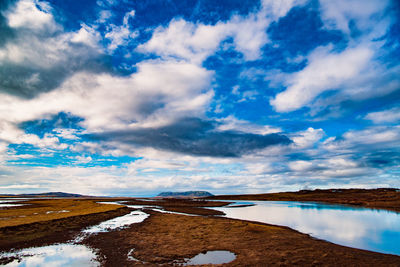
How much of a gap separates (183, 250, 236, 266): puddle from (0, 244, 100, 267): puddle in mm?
8070

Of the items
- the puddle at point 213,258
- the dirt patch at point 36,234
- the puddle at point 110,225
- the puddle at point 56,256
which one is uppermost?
the dirt patch at point 36,234

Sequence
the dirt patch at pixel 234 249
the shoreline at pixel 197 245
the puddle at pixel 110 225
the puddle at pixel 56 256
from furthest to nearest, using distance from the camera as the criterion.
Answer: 1. the puddle at pixel 110 225
2. the shoreline at pixel 197 245
3. the dirt patch at pixel 234 249
4. the puddle at pixel 56 256

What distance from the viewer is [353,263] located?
18812 mm

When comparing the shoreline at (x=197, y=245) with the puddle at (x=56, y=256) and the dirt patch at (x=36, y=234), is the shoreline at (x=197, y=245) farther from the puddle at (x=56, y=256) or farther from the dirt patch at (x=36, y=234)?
the puddle at (x=56, y=256)

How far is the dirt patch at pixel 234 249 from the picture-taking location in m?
19.2

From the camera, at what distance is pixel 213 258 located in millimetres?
20672

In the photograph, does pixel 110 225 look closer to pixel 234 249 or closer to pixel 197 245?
pixel 197 245

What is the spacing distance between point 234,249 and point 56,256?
17135 mm

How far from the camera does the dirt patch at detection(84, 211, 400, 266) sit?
1925 cm

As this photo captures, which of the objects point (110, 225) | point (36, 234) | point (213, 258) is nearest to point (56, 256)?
point (36, 234)

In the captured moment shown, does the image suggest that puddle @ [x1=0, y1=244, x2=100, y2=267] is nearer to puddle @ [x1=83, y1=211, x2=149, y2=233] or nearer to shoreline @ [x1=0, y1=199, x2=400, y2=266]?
shoreline @ [x1=0, y1=199, x2=400, y2=266]

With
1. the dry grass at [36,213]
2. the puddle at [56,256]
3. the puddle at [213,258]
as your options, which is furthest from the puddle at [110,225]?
the puddle at [213,258]

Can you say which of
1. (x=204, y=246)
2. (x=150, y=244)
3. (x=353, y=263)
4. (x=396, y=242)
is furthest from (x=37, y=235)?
(x=396, y=242)

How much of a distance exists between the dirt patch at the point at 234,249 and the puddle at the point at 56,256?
124 centimetres
